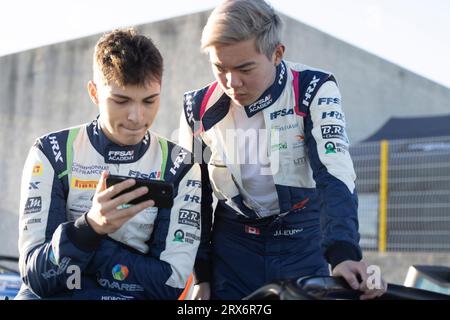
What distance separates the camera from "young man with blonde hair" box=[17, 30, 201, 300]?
2.82m

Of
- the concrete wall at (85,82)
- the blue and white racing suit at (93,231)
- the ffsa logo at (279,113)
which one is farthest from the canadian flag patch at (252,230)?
the concrete wall at (85,82)

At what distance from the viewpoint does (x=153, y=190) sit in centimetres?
260

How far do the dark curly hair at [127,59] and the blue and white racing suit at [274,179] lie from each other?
0.32 metres

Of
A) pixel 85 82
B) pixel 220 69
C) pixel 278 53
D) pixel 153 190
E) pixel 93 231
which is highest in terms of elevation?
pixel 85 82

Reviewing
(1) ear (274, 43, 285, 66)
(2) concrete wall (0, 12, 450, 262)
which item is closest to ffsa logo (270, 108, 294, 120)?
(1) ear (274, 43, 285, 66)

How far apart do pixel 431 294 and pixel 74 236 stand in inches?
46.5

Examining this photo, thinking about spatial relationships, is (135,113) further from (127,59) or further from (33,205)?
(33,205)

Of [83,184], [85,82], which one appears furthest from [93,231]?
[85,82]

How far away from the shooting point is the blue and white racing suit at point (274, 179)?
3.19 m

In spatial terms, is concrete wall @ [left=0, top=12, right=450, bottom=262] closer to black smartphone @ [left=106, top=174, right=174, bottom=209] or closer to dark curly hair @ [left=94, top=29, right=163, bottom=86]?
dark curly hair @ [left=94, top=29, right=163, bottom=86]

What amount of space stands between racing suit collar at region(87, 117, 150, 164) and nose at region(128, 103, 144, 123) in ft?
0.49

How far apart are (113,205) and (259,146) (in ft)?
2.98

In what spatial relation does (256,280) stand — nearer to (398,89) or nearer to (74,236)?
(74,236)
